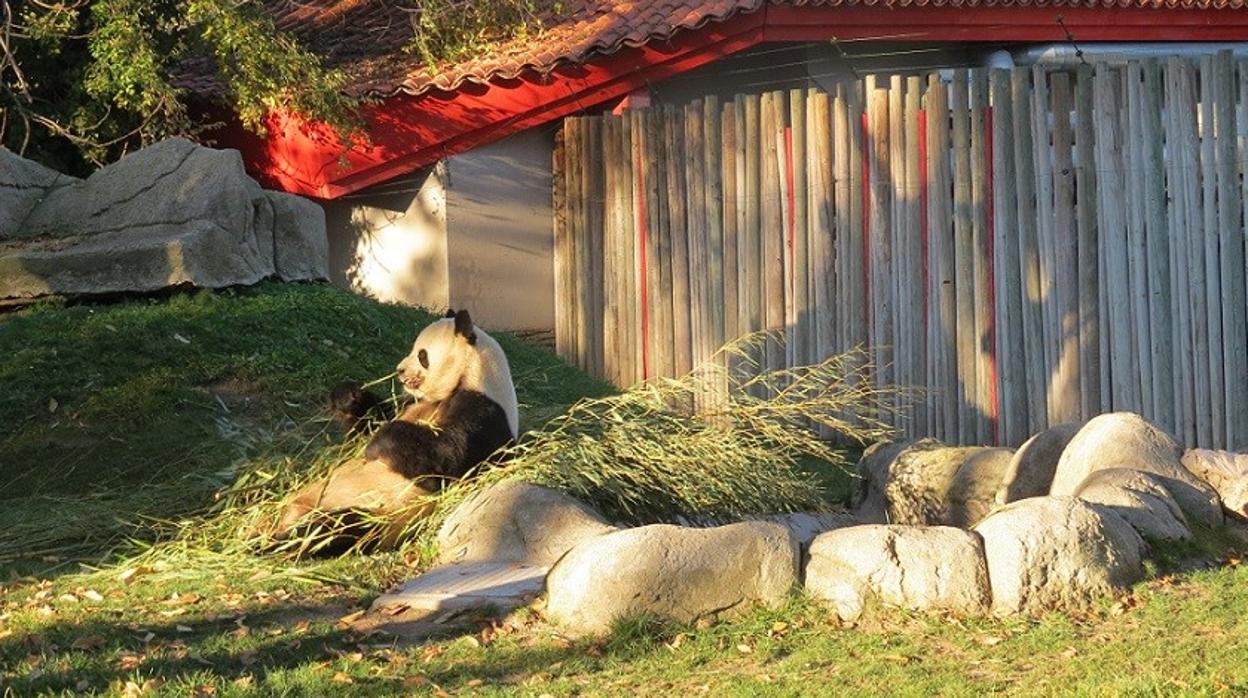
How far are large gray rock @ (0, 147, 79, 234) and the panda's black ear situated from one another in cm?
648

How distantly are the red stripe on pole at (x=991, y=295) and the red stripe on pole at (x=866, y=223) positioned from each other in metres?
0.93

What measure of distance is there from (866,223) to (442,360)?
14.4 feet

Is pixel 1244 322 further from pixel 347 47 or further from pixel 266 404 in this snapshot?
pixel 347 47

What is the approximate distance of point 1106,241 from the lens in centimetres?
1064

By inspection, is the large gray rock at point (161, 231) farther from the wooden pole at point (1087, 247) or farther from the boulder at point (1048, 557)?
the boulder at point (1048, 557)

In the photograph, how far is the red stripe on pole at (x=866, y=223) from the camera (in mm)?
11703

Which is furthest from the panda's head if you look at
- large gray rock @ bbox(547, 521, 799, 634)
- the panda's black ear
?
large gray rock @ bbox(547, 521, 799, 634)

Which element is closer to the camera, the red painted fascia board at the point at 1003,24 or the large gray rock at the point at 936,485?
the large gray rock at the point at 936,485

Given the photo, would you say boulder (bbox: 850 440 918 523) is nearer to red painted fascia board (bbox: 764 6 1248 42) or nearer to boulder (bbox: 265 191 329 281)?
boulder (bbox: 265 191 329 281)

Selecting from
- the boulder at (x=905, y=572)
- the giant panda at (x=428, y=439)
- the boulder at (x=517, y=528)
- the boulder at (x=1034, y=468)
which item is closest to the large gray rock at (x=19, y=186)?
the giant panda at (x=428, y=439)

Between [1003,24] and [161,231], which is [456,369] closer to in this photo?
[161,231]

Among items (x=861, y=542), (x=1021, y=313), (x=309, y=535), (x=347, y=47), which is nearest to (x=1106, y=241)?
(x=1021, y=313)

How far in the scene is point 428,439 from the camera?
7863mm

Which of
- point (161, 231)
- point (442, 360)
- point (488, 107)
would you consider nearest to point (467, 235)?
point (488, 107)
